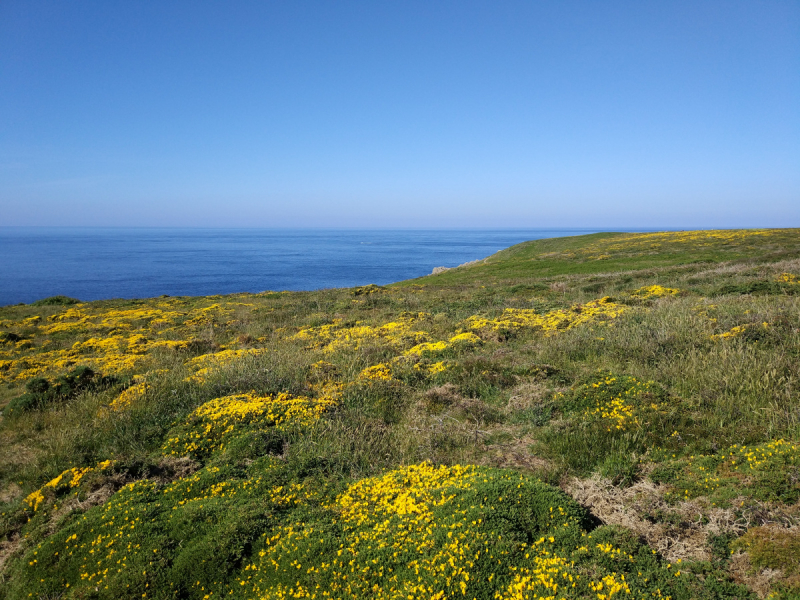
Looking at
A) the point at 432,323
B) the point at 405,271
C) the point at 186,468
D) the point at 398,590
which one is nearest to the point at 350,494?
the point at 398,590

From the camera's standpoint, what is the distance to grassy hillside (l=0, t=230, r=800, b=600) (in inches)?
171

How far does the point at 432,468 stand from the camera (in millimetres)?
6219

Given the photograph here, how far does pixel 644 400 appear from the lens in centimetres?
727

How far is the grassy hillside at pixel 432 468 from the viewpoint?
4.34m

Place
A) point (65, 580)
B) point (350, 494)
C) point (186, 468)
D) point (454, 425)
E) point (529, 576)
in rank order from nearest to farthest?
point (529, 576) < point (65, 580) < point (350, 494) < point (186, 468) < point (454, 425)

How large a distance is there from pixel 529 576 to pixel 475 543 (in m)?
0.63

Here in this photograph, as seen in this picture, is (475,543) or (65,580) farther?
(65,580)

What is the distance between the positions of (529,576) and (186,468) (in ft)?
20.2

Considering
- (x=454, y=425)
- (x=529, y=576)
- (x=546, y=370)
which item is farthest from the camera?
(x=546, y=370)

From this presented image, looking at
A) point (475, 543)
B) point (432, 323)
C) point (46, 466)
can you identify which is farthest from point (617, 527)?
point (432, 323)

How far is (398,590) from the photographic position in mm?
4117

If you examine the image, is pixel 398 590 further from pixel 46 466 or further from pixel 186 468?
pixel 46 466

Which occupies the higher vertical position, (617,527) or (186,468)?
(617,527)

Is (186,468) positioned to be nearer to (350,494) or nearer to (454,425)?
(350,494)
